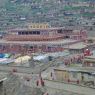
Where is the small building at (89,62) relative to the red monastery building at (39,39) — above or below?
above

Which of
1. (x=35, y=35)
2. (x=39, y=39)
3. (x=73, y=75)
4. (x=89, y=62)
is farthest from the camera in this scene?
(x=35, y=35)

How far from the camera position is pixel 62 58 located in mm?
19594

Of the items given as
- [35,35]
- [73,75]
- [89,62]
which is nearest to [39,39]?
[35,35]

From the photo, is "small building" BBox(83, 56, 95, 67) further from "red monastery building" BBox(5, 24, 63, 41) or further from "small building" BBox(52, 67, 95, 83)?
"red monastery building" BBox(5, 24, 63, 41)

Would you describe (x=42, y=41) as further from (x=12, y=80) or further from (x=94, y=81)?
(x=12, y=80)

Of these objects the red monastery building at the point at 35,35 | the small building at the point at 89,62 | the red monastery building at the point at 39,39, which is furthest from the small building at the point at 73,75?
the red monastery building at the point at 35,35

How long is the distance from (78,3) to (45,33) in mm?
30384

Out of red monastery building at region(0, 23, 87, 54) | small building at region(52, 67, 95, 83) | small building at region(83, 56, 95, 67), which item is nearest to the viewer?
small building at region(52, 67, 95, 83)

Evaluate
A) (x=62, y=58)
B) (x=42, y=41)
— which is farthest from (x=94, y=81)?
(x=42, y=41)

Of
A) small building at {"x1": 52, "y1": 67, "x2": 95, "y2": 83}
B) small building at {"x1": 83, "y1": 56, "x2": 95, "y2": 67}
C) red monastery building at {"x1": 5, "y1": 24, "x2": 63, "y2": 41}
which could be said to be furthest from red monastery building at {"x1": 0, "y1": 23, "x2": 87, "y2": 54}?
small building at {"x1": 52, "y1": 67, "x2": 95, "y2": 83}

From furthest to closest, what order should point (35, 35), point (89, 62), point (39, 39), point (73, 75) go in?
point (35, 35)
point (39, 39)
point (89, 62)
point (73, 75)

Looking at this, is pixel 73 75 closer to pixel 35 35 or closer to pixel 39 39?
pixel 39 39

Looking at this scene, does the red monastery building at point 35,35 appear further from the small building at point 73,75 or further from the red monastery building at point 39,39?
the small building at point 73,75

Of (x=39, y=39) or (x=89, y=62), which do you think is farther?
(x=39, y=39)
